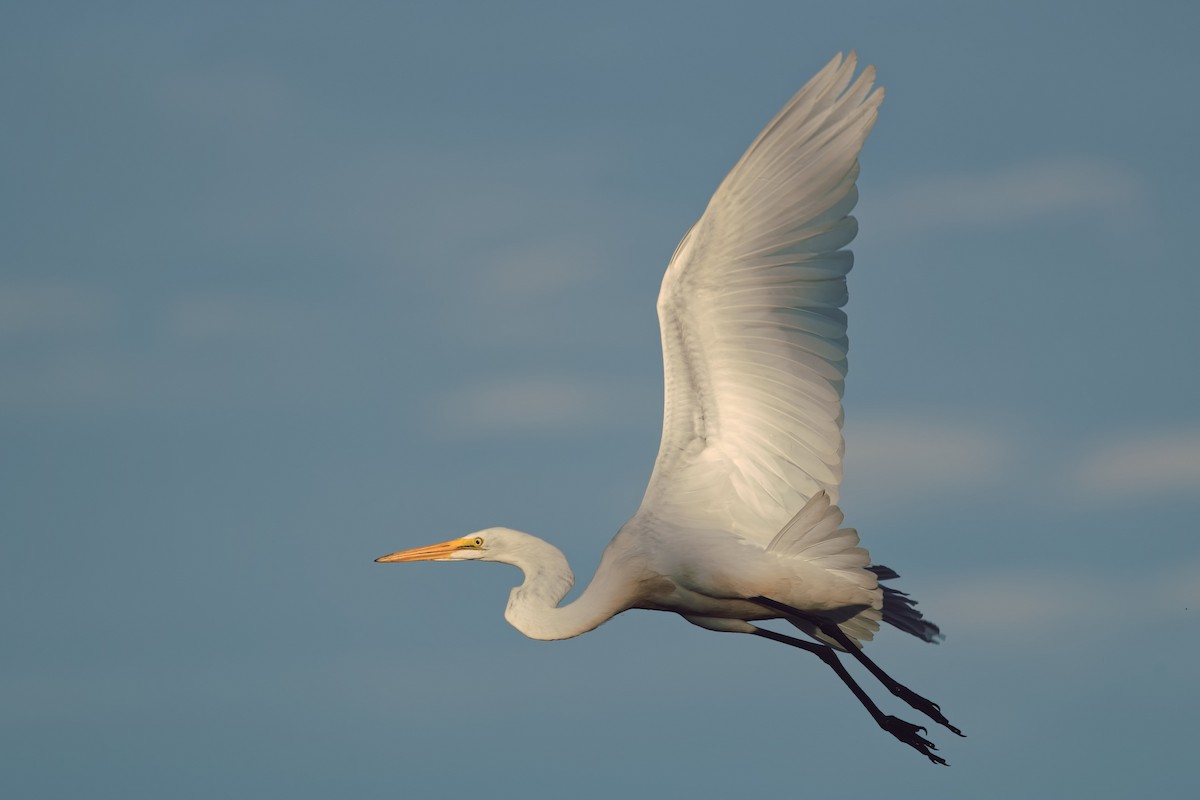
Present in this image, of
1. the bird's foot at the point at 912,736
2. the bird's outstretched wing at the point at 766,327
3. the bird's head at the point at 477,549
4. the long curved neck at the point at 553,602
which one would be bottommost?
the bird's foot at the point at 912,736

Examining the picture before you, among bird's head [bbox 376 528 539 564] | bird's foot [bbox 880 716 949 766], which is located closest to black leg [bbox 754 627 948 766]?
bird's foot [bbox 880 716 949 766]

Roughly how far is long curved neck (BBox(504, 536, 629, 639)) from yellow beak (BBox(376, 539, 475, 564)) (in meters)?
0.70

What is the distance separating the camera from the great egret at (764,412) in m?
12.0

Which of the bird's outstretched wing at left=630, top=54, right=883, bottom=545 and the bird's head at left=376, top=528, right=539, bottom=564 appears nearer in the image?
the bird's outstretched wing at left=630, top=54, right=883, bottom=545

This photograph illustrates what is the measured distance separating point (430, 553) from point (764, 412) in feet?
10.0

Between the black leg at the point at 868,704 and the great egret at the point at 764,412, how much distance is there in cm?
2

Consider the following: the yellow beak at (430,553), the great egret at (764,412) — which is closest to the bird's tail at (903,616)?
the great egret at (764,412)

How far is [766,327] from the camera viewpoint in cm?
1226

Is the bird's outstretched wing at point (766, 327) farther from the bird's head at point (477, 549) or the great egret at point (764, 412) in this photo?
the bird's head at point (477, 549)

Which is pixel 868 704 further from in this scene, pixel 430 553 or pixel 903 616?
pixel 430 553

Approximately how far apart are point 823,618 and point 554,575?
2.08 meters

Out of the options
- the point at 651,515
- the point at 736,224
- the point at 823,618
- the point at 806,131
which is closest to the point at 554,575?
the point at 651,515

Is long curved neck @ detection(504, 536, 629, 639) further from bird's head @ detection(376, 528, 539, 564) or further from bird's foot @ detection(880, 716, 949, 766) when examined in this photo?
bird's foot @ detection(880, 716, 949, 766)

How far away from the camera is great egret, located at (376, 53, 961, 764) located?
473 inches
